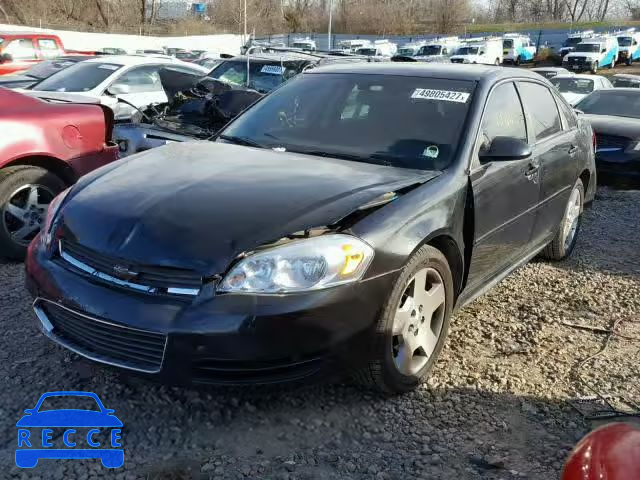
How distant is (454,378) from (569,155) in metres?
2.38

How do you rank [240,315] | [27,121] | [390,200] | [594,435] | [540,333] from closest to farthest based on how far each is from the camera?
[594,435]
[240,315]
[390,200]
[540,333]
[27,121]

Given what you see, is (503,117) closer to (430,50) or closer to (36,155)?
(36,155)

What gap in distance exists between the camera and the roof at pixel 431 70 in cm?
402

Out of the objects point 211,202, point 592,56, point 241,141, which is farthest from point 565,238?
point 592,56

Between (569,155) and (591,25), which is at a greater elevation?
(591,25)

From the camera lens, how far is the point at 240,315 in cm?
249

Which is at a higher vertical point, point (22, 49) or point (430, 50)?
point (430, 50)

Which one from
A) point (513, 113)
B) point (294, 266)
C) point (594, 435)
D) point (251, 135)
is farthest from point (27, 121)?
point (594, 435)

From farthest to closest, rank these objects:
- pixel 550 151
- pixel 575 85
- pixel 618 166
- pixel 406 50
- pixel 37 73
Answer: pixel 406 50 < pixel 575 85 < pixel 37 73 < pixel 618 166 < pixel 550 151

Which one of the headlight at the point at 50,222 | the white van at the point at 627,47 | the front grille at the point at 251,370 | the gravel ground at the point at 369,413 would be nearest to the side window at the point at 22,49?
the gravel ground at the point at 369,413

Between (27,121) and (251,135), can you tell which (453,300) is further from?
(27,121)

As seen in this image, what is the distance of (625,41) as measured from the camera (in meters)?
39.9

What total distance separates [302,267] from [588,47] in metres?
38.4

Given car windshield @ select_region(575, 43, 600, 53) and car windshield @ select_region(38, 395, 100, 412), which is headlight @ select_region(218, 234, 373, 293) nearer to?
car windshield @ select_region(38, 395, 100, 412)
